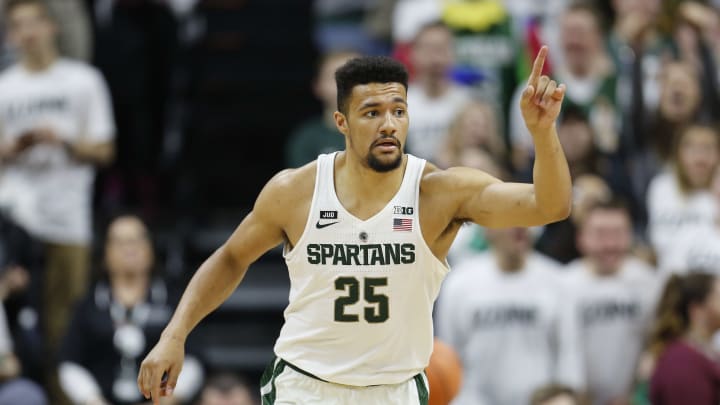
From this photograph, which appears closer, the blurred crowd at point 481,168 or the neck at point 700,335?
the neck at point 700,335

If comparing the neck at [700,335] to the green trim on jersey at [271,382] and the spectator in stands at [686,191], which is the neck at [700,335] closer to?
the spectator in stands at [686,191]

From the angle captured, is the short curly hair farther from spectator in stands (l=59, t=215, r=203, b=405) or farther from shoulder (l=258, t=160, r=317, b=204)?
spectator in stands (l=59, t=215, r=203, b=405)

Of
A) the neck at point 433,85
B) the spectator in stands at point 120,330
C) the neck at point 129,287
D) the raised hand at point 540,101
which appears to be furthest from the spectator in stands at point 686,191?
the raised hand at point 540,101

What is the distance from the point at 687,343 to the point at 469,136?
89.5 inches

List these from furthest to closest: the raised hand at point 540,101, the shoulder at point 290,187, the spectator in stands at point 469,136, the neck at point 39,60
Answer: the neck at point 39,60, the spectator in stands at point 469,136, the shoulder at point 290,187, the raised hand at point 540,101

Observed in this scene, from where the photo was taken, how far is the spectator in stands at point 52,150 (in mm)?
10297

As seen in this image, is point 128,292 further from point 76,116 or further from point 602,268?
point 602,268

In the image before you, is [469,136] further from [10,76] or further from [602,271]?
[10,76]

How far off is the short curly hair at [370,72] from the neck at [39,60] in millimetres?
5189

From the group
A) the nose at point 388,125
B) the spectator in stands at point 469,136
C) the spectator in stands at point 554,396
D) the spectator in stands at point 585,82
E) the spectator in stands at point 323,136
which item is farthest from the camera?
the spectator in stands at point 585,82

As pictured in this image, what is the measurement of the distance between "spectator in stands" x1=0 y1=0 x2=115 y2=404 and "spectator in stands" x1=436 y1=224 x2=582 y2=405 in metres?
2.84

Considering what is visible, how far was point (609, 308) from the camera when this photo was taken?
9508 millimetres

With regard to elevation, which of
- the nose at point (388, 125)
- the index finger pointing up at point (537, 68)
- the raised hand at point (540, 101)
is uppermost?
the index finger pointing up at point (537, 68)

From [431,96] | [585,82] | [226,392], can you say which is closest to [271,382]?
[226,392]
